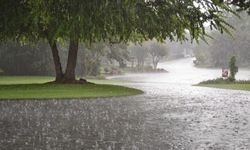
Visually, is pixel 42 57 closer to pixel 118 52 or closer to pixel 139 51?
pixel 118 52

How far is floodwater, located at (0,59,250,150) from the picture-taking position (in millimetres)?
10328

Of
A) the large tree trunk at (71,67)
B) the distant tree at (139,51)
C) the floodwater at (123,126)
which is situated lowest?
the floodwater at (123,126)

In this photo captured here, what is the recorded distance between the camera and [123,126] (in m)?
13.3

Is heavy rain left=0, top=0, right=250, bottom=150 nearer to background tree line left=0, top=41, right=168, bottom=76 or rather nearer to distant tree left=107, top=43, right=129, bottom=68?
background tree line left=0, top=41, right=168, bottom=76

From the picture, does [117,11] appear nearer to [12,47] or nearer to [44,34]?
[44,34]

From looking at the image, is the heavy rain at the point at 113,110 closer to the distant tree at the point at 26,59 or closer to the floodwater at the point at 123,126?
the floodwater at the point at 123,126

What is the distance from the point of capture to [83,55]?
56.2m

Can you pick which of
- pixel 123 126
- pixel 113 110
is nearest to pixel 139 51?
pixel 113 110

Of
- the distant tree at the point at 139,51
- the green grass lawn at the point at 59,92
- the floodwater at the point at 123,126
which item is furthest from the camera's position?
the distant tree at the point at 139,51

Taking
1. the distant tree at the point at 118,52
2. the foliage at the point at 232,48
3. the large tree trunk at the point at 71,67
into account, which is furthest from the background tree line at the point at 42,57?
the foliage at the point at 232,48

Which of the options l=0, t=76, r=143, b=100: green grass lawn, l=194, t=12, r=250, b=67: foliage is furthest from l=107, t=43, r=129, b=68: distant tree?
l=194, t=12, r=250, b=67: foliage

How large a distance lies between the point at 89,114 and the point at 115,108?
7.84ft

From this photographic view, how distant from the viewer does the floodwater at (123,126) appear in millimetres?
10328

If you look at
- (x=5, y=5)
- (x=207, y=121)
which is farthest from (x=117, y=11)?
(x=207, y=121)
